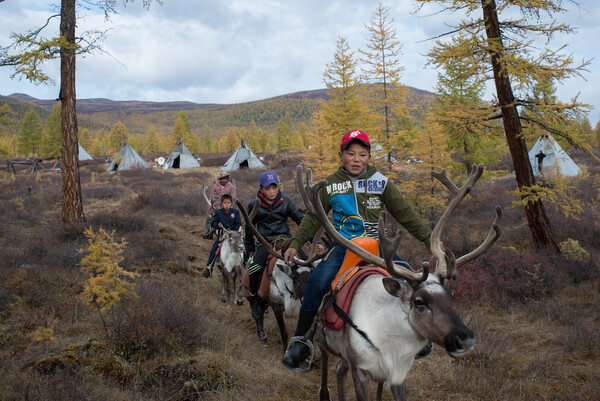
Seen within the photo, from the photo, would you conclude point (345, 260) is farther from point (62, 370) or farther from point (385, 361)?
point (62, 370)

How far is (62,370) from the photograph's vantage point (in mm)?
3699

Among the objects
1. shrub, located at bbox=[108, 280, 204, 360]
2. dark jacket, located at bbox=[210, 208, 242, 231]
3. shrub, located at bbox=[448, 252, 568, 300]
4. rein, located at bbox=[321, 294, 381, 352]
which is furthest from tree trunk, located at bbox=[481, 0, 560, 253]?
shrub, located at bbox=[108, 280, 204, 360]

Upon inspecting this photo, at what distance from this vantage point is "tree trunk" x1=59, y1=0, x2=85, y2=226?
9.86 m

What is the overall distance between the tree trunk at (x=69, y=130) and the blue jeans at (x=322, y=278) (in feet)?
29.1

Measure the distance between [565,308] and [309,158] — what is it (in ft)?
57.4

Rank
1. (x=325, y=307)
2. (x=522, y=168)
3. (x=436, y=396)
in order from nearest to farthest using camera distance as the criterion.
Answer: (x=325, y=307)
(x=436, y=396)
(x=522, y=168)

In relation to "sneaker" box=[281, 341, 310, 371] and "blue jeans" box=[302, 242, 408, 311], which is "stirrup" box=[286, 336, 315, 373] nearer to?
"sneaker" box=[281, 341, 310, 371]

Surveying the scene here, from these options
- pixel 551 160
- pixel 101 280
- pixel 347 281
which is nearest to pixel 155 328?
pixel 101 280

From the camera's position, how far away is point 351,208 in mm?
3600

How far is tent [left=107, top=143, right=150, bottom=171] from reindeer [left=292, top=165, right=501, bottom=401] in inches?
1453

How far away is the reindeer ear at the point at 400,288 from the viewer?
8.98 ft

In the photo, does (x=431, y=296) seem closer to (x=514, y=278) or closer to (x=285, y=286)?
(x=285, y=286)

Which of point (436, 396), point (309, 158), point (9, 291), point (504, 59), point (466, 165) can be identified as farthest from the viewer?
point (309, 158)

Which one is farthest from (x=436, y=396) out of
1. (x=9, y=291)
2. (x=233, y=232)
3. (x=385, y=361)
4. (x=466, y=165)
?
(x=466, y=165)
